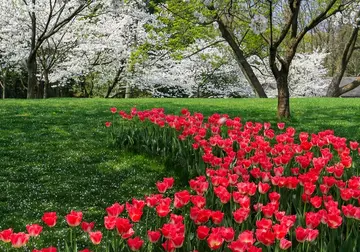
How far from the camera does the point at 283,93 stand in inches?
406

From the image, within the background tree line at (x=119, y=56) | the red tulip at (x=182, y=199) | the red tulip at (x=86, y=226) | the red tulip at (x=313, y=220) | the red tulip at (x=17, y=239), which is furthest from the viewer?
the background tree line at (x=119, y=56)

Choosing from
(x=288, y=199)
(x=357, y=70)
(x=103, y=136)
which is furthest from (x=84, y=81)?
(x=357, y=70)

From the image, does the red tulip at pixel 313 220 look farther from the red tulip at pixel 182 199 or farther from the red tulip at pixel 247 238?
the red tulip at pixel 182 199

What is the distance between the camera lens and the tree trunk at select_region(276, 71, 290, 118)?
10.1 meters

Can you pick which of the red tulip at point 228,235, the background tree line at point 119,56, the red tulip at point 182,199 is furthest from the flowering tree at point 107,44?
the red tulip at point 228,235

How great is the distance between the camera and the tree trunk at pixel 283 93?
399 inches

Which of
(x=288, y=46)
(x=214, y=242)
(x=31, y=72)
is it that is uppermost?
(x=288, y=46)

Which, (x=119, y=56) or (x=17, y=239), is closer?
(x=17, y=239)

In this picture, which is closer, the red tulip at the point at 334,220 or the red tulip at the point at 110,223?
the red tulip at the point at 110,223

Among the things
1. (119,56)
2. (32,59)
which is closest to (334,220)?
(32,59)

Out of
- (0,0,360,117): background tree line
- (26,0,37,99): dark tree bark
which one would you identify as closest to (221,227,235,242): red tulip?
(0,0,360,117): background tree line

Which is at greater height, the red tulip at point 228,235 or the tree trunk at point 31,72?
the tree trunk at point 31,72

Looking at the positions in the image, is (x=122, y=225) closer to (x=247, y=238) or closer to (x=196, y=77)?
(x=247, y=238)

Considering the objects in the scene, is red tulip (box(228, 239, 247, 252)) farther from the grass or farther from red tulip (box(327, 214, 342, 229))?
the grass
